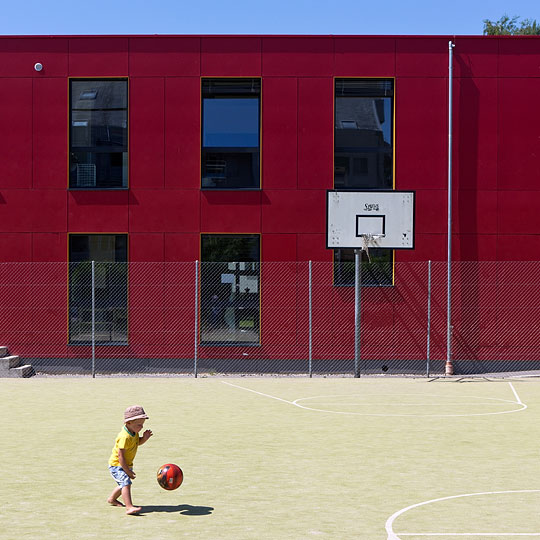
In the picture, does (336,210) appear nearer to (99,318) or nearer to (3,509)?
(99,318)

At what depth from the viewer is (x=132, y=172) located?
26828 millimetres

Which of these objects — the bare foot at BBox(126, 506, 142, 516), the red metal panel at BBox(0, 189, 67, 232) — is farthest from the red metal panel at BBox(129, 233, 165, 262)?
the bare foot at BBox(126, 506, 142, 516)

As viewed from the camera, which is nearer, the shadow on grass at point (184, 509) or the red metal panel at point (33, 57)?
the shadow on grass at point (184, 509)

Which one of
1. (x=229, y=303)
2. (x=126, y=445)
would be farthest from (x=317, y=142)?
(x=126, y=445)

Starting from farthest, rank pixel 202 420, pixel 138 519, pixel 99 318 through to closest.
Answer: pixel 99 318 < pixel 202 420 < pixel 138 519

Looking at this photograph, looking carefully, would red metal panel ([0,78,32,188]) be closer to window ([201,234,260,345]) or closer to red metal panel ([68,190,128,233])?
red metal panel ([68,190,128,233])

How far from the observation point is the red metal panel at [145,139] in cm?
2683

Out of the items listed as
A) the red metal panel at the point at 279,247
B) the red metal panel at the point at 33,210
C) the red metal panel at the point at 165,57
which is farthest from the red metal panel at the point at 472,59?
the red metal panel at the point at 33,210

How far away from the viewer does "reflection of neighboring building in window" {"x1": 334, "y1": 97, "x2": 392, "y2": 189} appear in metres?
26.7

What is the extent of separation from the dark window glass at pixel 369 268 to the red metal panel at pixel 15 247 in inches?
327

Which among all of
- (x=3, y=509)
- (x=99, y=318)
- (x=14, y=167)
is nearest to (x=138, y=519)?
(x=3, y=509)

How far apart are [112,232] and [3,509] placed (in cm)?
1785

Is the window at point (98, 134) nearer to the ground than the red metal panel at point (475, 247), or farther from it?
farther from it

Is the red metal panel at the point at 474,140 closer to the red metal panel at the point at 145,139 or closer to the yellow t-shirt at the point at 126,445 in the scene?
the red metal panel at the point at 145,139
